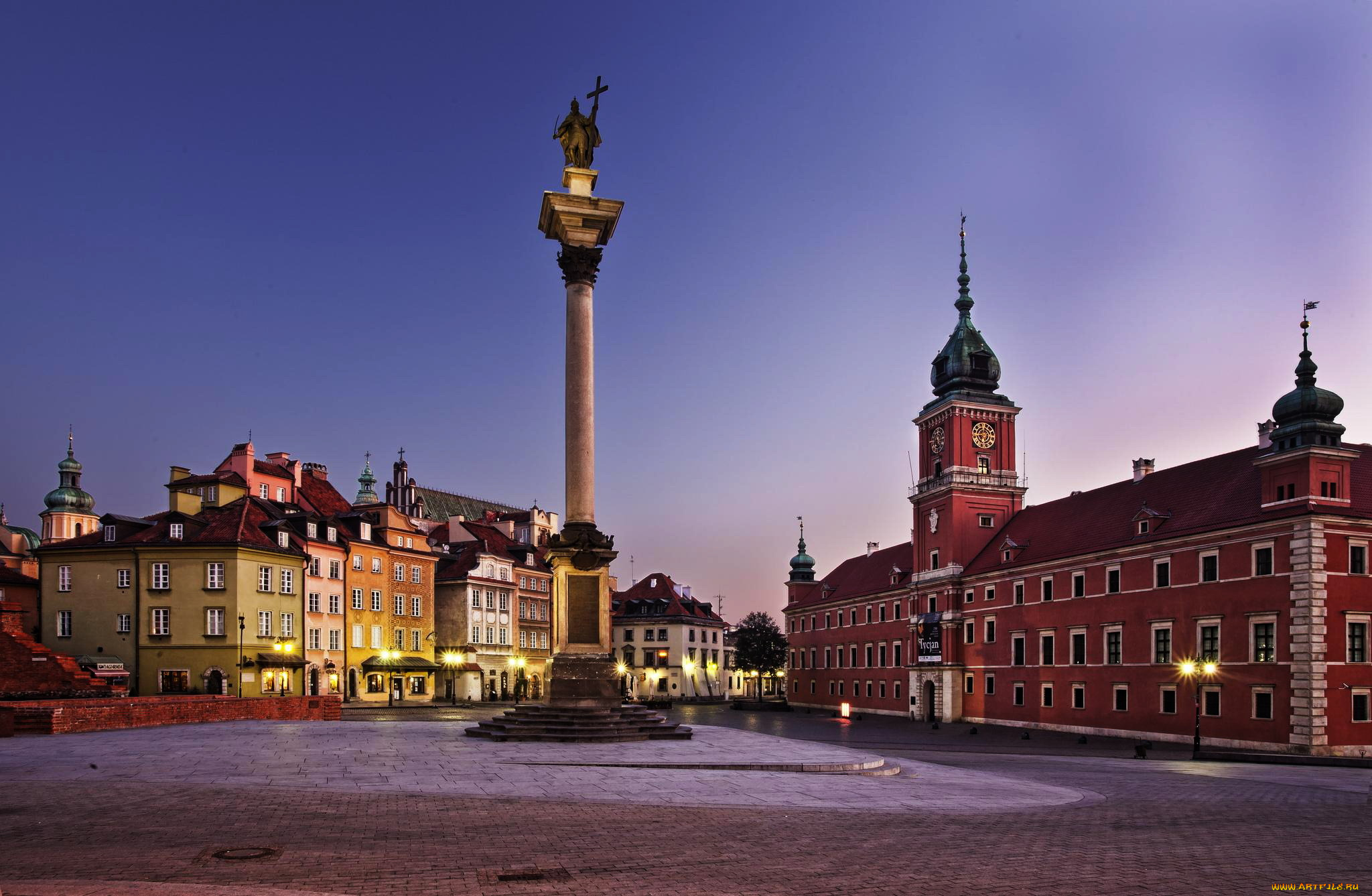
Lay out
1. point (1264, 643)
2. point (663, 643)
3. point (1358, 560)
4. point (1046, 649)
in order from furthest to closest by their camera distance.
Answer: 1. point (663, 643)
2. point (1046, 649)
3. point (1264, 643)
4. point (1358, 560)

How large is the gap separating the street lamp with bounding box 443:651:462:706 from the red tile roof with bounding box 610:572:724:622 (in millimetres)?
41447

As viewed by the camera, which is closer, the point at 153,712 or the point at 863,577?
the point at 153,712

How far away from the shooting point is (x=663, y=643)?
117 metres

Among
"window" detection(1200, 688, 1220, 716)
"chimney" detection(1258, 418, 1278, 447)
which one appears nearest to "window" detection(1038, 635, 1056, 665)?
"window" detection(1200, 688, 1220, 716)

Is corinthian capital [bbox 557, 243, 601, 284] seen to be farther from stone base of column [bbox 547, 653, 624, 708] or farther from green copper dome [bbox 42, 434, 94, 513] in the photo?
green copper dome [bbox 42, 434, 94, 513]

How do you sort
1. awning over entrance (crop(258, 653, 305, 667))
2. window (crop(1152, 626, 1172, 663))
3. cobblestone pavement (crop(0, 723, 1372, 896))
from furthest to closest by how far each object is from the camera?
awning over entrance (crop(258, 653, 305, 667)) < window (crop(1152, 626, 1172, 663)) < cobblestone pavement (crop(0, 723, 1372, 896))

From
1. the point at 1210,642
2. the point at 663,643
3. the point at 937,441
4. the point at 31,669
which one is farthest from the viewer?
the point at 663,643

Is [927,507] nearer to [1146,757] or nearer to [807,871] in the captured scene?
[1146,757]

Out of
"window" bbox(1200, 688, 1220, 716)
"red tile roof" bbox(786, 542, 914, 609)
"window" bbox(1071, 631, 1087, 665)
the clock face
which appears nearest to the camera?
"window" bbox(1200, 688, 1220, 716)

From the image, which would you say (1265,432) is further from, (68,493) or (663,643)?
(68,493)

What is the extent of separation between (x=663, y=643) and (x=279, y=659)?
62.7m

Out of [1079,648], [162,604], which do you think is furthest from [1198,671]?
[162,604]

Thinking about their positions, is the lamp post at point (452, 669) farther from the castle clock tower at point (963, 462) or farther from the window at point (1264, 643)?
the window at point (1264, 643)

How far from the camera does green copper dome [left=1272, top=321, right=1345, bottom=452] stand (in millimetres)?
44344
